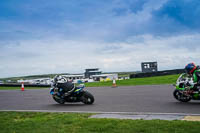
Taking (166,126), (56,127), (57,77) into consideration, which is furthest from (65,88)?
(166,126)

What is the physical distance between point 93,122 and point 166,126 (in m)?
2.07

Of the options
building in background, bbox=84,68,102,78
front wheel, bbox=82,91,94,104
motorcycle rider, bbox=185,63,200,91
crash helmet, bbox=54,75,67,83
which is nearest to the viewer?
motorcycle rider, bbox=185,63,200,91

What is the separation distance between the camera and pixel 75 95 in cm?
1248

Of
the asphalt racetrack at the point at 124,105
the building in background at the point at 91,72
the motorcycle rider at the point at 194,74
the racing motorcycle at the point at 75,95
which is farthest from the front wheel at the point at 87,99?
the building in background at the point at 91,72

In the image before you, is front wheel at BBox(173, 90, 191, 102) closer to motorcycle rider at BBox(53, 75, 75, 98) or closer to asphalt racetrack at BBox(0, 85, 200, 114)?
asphalt racetrack at BBox(0, 85, 200, 114)

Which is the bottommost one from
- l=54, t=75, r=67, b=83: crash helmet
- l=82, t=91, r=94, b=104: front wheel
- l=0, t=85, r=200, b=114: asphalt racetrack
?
l=0, t=85, r=200, b=114: asphalt racetrack

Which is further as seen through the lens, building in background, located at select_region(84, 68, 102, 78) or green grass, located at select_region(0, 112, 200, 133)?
building in background, located at select_region(84, 68, 102, 78)

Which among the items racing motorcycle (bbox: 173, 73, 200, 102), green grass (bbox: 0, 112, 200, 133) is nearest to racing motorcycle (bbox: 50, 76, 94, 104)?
racing motorcycle (bbox: 173, 73, 200, 102)

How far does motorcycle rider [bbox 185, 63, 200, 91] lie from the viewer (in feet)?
36.0

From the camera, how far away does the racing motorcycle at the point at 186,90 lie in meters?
11.0

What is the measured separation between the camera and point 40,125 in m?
7.11

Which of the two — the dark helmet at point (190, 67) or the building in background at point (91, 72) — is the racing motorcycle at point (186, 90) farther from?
the building in background at point (91, 72)

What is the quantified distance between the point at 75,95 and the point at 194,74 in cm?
573

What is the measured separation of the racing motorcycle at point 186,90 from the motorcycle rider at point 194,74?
44mm
